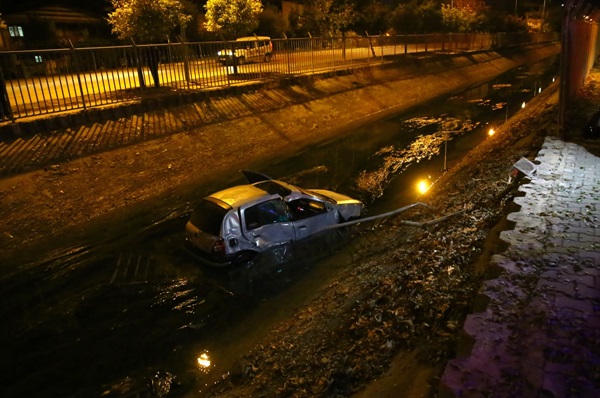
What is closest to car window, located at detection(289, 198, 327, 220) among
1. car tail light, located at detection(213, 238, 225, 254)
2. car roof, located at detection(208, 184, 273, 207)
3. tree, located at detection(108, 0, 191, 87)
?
car roof, located at detection(208, 184, 273, 207)

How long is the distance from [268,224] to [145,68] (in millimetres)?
11949

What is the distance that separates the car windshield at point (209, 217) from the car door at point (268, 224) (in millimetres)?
471

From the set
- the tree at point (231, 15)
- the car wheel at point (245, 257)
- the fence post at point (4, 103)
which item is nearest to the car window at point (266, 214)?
the car wheel at point (245, 257)

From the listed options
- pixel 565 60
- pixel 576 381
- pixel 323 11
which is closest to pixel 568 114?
pixel 565 60

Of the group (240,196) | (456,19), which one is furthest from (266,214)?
(456,19)

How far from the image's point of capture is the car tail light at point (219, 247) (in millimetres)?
7969

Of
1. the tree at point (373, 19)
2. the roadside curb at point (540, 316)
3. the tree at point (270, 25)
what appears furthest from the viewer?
the tree at point (373, 19)

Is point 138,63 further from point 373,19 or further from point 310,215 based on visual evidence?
point 373,19

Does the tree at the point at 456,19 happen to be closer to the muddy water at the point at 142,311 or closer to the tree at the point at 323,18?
the tree at the point at 323,18

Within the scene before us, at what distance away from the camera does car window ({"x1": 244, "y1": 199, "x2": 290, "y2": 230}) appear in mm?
8344

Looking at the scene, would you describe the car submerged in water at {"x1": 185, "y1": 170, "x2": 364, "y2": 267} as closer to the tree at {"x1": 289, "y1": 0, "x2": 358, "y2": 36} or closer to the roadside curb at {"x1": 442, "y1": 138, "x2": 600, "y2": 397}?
the roadside curb at {"x1": 442, "y1": 138, "x2": 600, "y2": 397}

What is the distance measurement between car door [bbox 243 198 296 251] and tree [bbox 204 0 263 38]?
15.9 meters

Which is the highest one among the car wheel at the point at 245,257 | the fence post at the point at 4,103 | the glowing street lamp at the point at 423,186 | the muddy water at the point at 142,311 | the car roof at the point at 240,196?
the fence post at the point at 4,103

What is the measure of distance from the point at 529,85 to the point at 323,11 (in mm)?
16181
